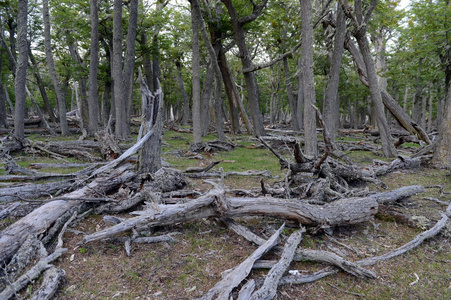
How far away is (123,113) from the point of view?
41.2ft

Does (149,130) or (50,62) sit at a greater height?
(50,62)

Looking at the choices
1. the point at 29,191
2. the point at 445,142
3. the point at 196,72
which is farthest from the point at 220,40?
the point at 29,191

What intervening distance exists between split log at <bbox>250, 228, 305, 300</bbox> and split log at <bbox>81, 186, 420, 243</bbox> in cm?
46

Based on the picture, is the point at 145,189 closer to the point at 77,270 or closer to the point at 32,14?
the point at 77,270

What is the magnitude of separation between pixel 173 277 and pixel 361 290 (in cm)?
198

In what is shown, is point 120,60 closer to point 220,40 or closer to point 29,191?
point 220,40

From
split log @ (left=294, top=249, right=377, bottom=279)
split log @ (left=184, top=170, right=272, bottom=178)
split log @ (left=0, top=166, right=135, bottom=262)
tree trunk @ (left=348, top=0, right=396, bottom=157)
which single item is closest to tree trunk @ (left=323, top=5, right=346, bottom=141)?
tree trunk @ (left=348, top=0, right=396, bottom=157)

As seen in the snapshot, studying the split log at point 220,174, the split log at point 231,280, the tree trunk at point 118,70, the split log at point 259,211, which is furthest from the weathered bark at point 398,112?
the split log at point 231,280

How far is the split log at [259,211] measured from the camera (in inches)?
143

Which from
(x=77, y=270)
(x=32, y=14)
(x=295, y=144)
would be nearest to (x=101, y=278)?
(x=77, y=270)

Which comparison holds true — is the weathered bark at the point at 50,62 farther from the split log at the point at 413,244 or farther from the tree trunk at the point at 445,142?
the tree trunk at the point at 445,142

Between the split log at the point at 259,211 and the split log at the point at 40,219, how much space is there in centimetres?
100

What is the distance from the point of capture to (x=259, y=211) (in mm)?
3893

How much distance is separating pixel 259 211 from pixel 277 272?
1.15m
